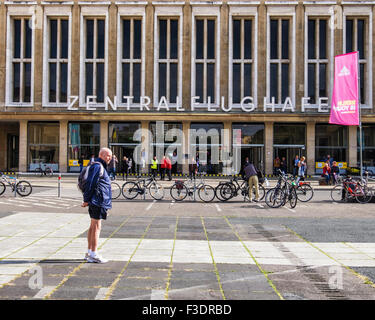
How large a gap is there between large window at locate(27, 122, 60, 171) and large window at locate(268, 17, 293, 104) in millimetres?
19385

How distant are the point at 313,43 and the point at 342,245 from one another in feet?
99.2

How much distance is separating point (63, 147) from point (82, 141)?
171 cm

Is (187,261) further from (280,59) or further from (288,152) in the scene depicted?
(280,59)

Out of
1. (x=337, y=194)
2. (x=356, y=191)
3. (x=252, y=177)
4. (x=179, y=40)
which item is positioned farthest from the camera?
(x=179, y=40)

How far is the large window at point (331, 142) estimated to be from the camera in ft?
110

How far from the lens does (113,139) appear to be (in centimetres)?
3381

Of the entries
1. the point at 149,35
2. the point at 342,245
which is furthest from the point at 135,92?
the point at 342,245

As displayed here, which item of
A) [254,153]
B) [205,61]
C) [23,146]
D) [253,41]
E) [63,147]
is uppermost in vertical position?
[253,41]

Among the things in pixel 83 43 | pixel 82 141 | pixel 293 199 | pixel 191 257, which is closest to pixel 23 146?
pixel 82 141

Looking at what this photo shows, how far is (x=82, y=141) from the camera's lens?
34.0m

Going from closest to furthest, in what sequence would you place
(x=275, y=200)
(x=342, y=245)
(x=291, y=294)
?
(x=291, y=294)
(x=342, y=245)
(x=275, y=200)

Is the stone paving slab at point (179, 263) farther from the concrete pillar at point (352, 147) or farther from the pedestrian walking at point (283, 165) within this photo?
the concrete pillar at point (352, 147)

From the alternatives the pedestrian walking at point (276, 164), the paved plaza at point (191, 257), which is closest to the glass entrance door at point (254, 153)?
the pedestrian walking at point (276, 164)
